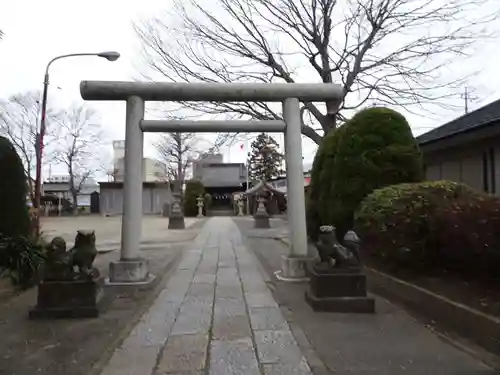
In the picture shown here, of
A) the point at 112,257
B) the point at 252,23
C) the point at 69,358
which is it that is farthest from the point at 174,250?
the point at 69,358

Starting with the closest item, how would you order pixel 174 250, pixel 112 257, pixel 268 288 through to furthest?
1. pixel 268 288
2. pixel 112 257
3. pixel 174 250

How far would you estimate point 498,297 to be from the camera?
5.29m

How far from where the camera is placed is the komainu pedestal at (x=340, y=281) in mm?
6410

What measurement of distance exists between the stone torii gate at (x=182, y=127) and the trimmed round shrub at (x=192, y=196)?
133 ft

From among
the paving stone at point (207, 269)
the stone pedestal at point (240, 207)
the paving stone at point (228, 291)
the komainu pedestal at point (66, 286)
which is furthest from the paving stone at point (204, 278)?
the stone pedestal at point (240, 207)

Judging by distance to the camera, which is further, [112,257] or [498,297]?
[112,257]

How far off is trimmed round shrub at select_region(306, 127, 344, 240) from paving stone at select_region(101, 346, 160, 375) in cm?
690

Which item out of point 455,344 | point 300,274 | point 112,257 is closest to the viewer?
point 455,344

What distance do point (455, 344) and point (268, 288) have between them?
371 cm

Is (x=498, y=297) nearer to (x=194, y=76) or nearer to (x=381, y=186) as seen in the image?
(x=381, y=186)

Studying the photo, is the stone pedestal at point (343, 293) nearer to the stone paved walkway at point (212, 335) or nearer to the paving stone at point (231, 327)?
the stone paved walkway at point (212, 335)

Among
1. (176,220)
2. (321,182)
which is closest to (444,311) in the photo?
(321,182)

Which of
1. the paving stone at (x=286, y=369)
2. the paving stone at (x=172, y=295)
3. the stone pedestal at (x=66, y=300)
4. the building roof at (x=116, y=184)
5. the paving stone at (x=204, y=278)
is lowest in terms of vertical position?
the paving stone at (x=286, y=369)

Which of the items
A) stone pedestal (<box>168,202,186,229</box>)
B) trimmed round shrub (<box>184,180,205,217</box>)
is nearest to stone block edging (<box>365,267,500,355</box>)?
stone pedestal (<box>168,202,186,229</box>)
